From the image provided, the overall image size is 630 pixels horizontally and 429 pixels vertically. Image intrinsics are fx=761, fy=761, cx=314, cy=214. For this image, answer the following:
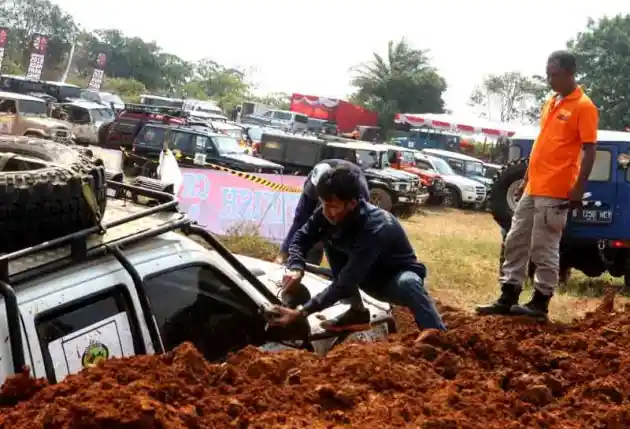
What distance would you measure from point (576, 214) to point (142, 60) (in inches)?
2460

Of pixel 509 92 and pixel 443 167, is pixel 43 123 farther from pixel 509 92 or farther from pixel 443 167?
pixel 509 92

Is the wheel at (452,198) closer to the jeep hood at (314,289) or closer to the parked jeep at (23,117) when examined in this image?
the parked jeep at (23,117)

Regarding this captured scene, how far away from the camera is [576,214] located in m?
9.72

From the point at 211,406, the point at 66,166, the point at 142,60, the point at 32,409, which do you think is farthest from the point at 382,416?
the point at 142,60

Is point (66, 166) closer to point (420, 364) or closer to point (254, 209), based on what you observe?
point (420, 364)

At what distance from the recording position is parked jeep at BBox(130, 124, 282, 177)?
1791cm

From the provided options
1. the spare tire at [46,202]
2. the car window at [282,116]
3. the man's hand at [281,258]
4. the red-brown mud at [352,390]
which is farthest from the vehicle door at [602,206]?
the car window at [282,116]

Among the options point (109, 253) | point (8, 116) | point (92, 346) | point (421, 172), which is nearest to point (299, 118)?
point (421, 172)

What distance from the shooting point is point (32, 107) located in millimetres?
22672

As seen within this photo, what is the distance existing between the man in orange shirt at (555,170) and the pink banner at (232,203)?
592 centimetres

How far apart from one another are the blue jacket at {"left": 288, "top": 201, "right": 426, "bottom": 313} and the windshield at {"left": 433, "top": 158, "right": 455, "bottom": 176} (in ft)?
64.8

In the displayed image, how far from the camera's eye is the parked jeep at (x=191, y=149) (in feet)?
58.7

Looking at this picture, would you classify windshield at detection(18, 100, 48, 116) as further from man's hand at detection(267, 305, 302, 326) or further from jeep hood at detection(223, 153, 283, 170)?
man's hand at detection(267, 305, 302, 326)

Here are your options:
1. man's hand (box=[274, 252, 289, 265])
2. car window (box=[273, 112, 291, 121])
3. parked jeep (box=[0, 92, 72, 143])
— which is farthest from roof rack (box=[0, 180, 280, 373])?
car window (box=[273, 112, 291, 121])
